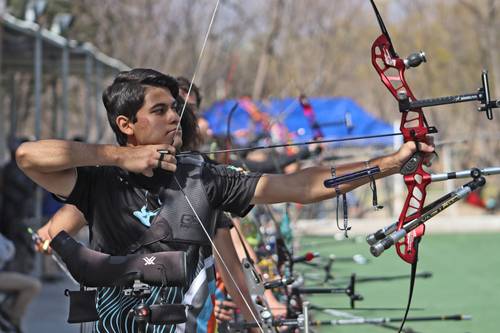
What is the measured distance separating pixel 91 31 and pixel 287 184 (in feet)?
55.4

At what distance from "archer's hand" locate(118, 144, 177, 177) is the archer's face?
177mm

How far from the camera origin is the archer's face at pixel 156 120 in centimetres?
317

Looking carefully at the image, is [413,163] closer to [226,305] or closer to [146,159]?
[146,159]

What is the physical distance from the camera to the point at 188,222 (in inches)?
121

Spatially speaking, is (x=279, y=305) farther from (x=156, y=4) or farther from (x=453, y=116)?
(x=453, y=116)

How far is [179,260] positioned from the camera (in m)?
2.91

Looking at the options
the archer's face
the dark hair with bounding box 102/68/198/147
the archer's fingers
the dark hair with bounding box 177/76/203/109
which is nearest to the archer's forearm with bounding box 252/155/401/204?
the archer's face

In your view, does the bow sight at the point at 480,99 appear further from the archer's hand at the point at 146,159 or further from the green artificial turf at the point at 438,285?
the green artificial turf at the point at 438,285

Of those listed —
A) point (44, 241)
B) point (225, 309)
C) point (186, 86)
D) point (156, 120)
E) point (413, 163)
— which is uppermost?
point (186, 86)

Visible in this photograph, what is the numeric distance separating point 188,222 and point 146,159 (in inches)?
10.4

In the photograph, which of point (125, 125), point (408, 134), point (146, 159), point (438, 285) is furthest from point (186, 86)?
point (438, 285)

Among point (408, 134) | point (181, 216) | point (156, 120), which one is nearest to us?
point (408, 134)

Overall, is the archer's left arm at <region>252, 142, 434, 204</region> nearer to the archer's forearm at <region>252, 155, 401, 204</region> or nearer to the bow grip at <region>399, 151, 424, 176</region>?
the archer's forearm at <region>252, 155, 401, 204</region>

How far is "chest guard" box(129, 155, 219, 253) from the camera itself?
3.05 m
